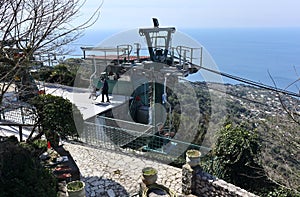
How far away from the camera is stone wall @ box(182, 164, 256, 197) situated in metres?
6.10

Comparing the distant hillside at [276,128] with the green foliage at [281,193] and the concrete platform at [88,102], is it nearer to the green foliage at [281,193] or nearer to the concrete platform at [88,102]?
the green foliage at [281,193]

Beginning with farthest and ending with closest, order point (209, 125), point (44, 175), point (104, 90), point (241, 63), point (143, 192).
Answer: point (241, 63), point (104, 90), point (209, 125), point (143, 192), point (44, 175)

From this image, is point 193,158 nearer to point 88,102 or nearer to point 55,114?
point 55,114

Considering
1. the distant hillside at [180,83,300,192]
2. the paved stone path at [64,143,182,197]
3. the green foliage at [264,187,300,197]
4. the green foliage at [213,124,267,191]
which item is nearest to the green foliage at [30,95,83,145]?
the paved stone path at [64,143,182,197]

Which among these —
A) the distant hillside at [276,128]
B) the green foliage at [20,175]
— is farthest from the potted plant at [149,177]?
the distant hillside at [276,128]

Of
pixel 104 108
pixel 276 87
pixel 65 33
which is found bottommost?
pixel 104 108

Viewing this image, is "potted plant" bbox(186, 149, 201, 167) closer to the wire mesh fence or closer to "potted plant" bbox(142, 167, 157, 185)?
"potted plant" bbox(142, 167, 157, 185)

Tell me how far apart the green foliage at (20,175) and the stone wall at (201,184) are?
10.7 feet

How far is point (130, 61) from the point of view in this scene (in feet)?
35.5

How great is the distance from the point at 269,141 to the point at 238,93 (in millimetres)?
3743

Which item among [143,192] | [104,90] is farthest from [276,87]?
[104,90]

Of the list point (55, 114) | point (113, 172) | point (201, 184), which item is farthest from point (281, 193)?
point (55, 114)

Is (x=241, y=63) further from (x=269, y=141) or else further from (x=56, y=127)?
(x=56, y=127)

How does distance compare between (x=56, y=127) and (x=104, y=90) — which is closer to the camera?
(x=56, y=127)
